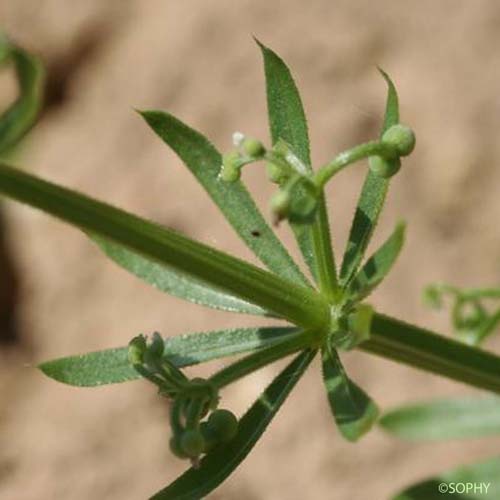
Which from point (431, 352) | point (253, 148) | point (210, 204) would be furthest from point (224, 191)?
point (210, 204)

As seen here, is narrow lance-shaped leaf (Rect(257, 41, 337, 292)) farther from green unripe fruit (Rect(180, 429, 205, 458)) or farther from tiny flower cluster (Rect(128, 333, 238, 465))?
green unripe fruit (Rect(180, 429, 205, 458))

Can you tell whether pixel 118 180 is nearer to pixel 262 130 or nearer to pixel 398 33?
pixel 262 130

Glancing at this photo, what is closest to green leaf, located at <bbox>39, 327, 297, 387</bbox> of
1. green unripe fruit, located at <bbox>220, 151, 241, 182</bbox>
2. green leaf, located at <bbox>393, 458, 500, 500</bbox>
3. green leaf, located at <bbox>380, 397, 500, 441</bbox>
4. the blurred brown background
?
green unripe fruit, located at <bbox>220, 151, 241, 182</bbox>

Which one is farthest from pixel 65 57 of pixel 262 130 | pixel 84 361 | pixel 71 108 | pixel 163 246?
pixel 163 246

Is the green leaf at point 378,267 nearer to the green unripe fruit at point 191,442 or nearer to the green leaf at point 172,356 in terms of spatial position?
the green leaf at point 172,356

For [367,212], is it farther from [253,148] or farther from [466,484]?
[466,484]
